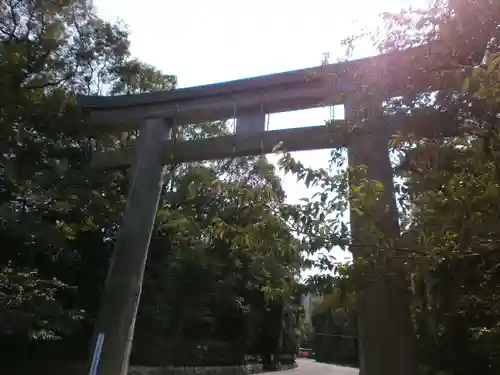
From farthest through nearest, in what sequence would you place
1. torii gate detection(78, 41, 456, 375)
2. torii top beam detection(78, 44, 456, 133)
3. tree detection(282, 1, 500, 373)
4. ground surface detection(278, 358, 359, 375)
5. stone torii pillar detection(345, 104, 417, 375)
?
ground surface detection(278, 358, 359, 375) < torii gate detection(78, 41, 456, 375) < torii top beam detection(78, 44, 456, 133) < stone torii pillar detection(345, 104, 417, 375) < tree detection(282, 1, 500, 373)

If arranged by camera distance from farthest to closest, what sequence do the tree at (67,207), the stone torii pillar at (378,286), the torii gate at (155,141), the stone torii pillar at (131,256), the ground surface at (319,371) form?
the ground surface at (319,371)
the tree at (67,207)
the stone torii pillar at (131,256)
the torii gate at (155,141)
the stone torii pillar at (378,286)

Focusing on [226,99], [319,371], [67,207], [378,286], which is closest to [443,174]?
[378,286]

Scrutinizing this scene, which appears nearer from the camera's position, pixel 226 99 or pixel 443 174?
pixel 443 174

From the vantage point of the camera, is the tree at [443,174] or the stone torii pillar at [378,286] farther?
the stone torii pillar at [378,286]

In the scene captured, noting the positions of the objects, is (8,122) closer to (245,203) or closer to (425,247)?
(245,203)

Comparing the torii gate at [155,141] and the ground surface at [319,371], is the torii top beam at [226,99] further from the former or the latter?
the ground surface at [319,371]

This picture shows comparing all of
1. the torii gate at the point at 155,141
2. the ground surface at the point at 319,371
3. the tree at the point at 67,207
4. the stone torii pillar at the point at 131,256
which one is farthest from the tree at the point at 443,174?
the ground surface at the point at 319,371

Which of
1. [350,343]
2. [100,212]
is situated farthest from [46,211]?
[350,343]

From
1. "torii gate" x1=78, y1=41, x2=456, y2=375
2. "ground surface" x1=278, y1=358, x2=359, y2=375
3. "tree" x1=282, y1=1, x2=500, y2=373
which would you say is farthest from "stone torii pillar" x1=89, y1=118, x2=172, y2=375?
"ground surface" x1=278, y1=358, x2=359, y2=375

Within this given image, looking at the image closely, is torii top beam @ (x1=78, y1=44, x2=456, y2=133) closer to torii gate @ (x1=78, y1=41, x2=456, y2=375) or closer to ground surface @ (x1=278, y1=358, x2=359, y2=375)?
torii gate @ (x1=78, y1=41, x2=456, y2=375)

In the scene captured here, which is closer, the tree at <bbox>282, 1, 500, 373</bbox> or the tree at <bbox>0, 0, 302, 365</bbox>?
the tree at <bbox>282, 1, 500, 373</bbox>

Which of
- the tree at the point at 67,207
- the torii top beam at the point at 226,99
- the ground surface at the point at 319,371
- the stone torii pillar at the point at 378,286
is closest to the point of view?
the stone torii pillar at the point at 378,286

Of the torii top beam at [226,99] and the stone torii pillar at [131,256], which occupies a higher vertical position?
the torii top beam at [226,99]

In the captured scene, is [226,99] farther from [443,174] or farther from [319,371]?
[319,371]
